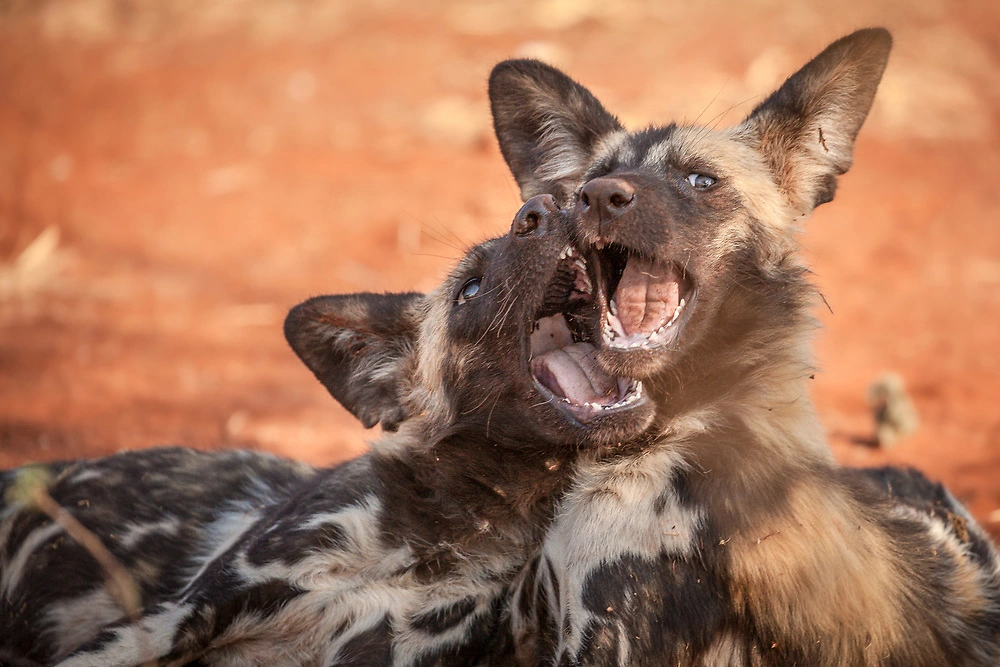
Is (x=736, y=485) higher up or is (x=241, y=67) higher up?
(x=241, y=67)

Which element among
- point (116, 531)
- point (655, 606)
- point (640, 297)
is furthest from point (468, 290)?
point (116, 531)

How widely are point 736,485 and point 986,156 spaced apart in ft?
27.0

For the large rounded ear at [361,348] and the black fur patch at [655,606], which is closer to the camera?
the black fur patch at [655,606]

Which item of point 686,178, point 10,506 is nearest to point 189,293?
point 10,506

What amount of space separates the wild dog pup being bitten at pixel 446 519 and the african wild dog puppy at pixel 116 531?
1.20 feet

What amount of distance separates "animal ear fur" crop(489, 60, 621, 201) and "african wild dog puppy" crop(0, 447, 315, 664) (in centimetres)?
136

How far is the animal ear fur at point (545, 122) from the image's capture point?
3.50 meters

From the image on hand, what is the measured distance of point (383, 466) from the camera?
10.0ft

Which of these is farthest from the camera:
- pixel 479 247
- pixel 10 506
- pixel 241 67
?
pixel 241 67

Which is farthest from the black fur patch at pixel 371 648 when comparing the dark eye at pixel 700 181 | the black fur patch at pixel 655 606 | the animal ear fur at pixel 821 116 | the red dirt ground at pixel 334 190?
the red dirt ground at pixel 334 190

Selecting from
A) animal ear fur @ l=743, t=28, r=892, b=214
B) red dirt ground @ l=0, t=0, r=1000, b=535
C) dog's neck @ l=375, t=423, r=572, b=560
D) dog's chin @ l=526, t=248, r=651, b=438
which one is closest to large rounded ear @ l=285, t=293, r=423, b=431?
dog's neck @ l=375, t=423, r=572, b=560

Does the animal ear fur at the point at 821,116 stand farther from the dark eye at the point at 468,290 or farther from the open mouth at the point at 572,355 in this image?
the dark eye at the point at 468,290

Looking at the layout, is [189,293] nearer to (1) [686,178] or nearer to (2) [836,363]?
(2) [836,363]

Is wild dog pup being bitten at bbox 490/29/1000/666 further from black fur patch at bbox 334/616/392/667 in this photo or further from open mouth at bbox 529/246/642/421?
black fur patch at bbox 334/616/392/667
